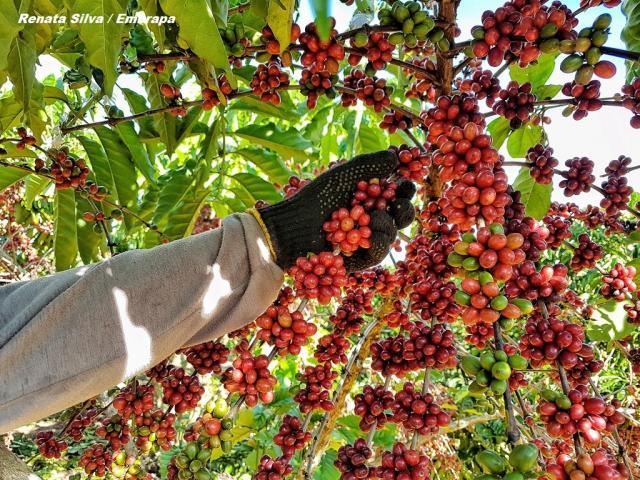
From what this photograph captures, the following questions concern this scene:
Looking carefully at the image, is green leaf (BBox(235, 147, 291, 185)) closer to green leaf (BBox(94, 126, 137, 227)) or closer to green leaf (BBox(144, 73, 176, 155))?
green leaf (BBox(144, 73, 176, 155))

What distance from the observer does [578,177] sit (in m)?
1.76

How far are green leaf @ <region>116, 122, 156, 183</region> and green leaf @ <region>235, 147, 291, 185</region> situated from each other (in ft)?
1.61

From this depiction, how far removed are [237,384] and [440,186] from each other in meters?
1.12

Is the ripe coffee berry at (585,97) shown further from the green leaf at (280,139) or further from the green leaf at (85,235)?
the green leaf at (85,235)

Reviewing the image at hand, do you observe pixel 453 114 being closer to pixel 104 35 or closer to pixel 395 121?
pixel 395 121

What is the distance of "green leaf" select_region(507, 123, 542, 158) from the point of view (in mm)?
2082

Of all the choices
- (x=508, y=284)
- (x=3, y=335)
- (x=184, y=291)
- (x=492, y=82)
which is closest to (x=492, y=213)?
(x=508, y=284)

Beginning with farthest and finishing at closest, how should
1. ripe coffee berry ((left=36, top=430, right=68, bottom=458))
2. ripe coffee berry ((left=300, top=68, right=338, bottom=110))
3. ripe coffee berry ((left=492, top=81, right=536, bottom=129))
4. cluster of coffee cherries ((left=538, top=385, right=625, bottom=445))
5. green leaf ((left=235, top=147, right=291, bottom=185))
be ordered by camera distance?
green leaf ((left=235, top=147, right=291, bottom=185))
ripe coffee berry ((left=36, top=430, right=68, bottom=458))
ripe coffee berry ((left=300, top=68, right=338, bottom=110))
ripe coffee berry ((left=492, top=81, right=536, bottom=129))
cluster of coffee cherries ((left=538, top=385, right=625, bottom=445))

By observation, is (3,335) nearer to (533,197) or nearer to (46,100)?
(46,100)

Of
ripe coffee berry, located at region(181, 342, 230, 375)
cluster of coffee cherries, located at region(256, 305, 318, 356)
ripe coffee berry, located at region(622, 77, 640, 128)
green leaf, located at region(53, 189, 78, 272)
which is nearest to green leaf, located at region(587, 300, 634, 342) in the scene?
ripe coffee berry, located at region(622, 77, 640, 128)

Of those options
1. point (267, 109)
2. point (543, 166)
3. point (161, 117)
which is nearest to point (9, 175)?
point (161, 117)

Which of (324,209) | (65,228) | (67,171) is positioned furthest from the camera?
(65,228)

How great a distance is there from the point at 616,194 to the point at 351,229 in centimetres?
105

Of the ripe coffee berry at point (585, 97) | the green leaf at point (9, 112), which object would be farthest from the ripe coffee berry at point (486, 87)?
the green leaf at point (9, 112)
